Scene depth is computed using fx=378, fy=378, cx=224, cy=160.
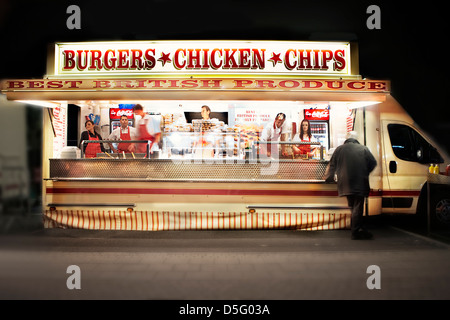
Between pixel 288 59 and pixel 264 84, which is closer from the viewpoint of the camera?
pixel 264 84

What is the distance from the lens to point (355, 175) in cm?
675

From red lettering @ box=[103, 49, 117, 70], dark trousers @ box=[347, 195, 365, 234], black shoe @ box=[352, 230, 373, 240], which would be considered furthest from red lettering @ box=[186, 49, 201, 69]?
black shoe @ box=[352, 230, 373, 240]

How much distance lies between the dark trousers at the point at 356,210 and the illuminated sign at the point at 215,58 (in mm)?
2636

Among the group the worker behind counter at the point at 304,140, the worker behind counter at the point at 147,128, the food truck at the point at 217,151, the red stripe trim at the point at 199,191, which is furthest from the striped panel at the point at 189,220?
the worker behind counter at the point at 147,128

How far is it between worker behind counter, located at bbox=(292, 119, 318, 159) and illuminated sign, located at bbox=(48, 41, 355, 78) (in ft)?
5.41

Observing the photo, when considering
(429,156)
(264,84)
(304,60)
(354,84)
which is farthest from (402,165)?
(264,84)

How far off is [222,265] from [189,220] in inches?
81.2

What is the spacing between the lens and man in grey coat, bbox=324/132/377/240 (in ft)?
22.2

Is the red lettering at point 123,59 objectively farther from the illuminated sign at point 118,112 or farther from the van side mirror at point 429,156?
the van side mirror at point 429,156

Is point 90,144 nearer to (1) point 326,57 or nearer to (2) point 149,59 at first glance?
(2) point 149,59

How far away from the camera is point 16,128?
392 inches

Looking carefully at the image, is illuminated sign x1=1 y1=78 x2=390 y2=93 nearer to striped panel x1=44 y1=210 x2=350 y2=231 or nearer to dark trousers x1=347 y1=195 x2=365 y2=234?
dark trousers x1=347 y1=195 x2=365 y2=234

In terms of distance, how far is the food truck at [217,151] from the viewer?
712cm
